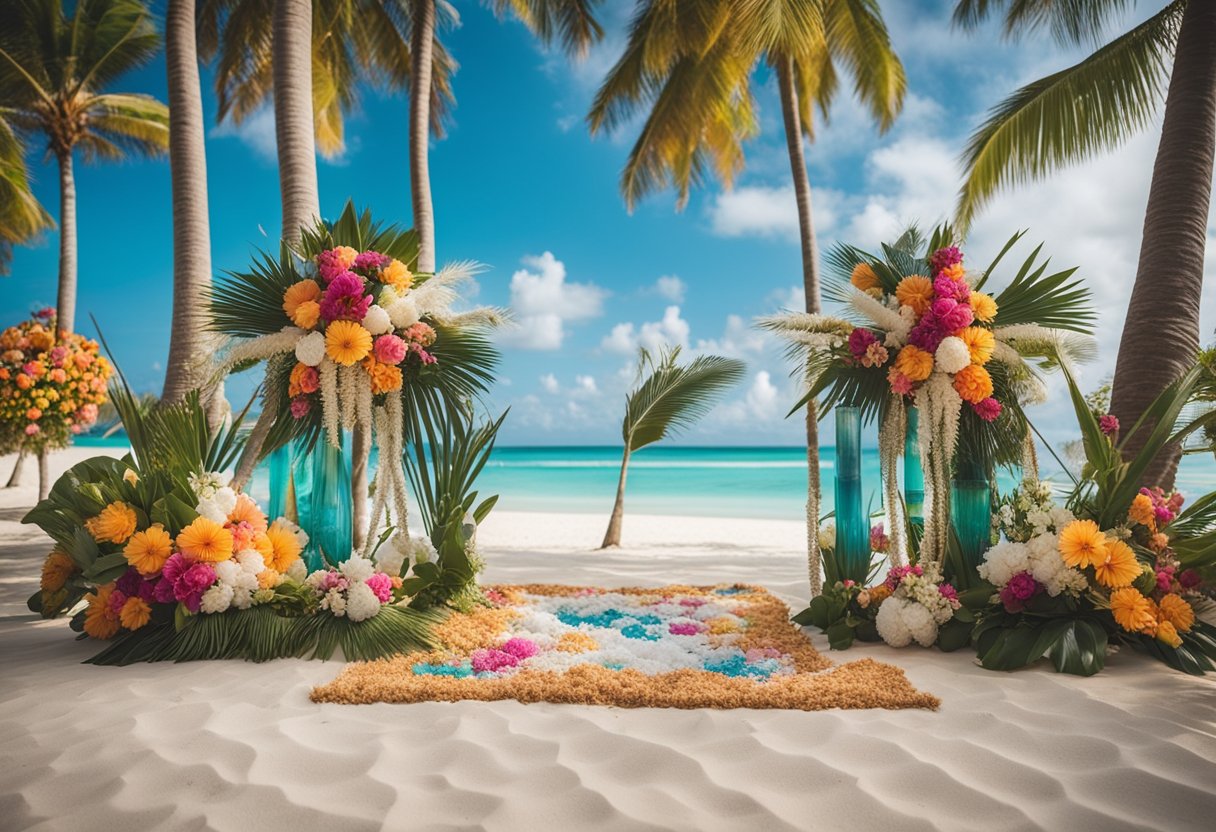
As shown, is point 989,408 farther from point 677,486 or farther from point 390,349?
point 677,486

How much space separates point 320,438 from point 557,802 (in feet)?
10.1

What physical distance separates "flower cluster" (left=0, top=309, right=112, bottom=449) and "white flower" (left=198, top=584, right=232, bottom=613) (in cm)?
947

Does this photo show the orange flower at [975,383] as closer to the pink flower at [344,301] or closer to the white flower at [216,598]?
the pink flower at [344,301]

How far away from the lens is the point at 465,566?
4566 mm

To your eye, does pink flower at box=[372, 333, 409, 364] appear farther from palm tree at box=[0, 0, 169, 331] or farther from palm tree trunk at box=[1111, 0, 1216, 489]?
palm tree at box=[0, 0, 169, 331]

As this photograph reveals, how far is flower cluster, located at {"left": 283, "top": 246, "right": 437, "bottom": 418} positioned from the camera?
4.12 meters

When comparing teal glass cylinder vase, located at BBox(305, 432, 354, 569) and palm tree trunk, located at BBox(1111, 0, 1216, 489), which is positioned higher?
palm tree trunk, located at BBox(1111, 0, 1216, 489)

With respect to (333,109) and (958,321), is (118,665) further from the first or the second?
(333,109)

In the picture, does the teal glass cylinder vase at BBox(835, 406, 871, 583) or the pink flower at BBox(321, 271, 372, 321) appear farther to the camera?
the teal glass cylinder vase at BBox(835, 406, 871, 583)

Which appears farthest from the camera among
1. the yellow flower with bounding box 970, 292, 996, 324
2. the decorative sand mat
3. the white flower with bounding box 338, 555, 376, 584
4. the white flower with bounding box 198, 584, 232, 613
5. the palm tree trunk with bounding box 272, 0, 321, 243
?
the palm tree trunk with bounding box 272, 0, 321, 243

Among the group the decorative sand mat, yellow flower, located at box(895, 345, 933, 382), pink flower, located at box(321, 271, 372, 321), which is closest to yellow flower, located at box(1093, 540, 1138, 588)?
the decorative sand mat

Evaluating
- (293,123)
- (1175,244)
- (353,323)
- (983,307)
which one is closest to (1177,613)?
(983,307)

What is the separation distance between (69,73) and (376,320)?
16.8 meters

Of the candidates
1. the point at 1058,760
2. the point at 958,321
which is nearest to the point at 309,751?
the point at 1058,760
